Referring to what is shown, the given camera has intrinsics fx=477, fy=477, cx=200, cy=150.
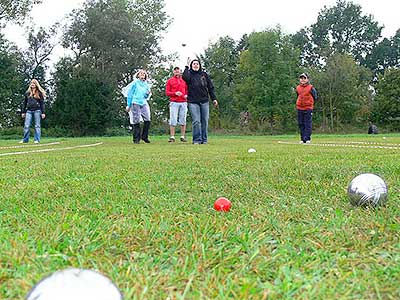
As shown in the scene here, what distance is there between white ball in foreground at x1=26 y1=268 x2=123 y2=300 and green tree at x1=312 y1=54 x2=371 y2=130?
1404 inches

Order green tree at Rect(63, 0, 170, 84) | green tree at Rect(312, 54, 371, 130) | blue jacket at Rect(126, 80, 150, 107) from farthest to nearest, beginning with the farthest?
green tree at Rect(312, 54, 371, 130) → green tree at Rect(63, 0, 170, 84) → blue jacket at Rect(126, 80, 150, 107)

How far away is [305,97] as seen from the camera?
10.7 m

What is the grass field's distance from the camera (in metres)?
1.32

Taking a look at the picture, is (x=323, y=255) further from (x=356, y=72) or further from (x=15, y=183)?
(x=356, y=72)

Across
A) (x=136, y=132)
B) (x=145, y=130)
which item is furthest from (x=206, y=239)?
(x=145, y=130)

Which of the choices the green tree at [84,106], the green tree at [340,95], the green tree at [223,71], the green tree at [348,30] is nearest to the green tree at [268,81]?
the green tree at [223,71]

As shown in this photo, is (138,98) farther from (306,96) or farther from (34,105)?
(306,96)

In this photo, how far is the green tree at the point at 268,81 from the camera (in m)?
36.0

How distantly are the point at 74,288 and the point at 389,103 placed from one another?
37432mm

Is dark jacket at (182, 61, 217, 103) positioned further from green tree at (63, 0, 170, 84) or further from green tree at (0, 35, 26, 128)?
green tree at (0, 35, 26, 128)

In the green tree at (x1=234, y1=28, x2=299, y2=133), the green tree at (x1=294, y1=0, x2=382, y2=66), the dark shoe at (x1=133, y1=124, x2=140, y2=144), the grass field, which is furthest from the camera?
the green tree at (x1=294, y1=0, x2=382, y2=66)

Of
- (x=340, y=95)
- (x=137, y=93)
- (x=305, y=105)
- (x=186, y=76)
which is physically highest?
(x=340, y=95)

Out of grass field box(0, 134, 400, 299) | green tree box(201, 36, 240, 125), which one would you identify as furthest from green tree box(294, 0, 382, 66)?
grass field box(0, 134, 400, 299)

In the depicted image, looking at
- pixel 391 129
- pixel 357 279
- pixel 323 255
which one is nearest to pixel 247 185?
pixel 323 255
